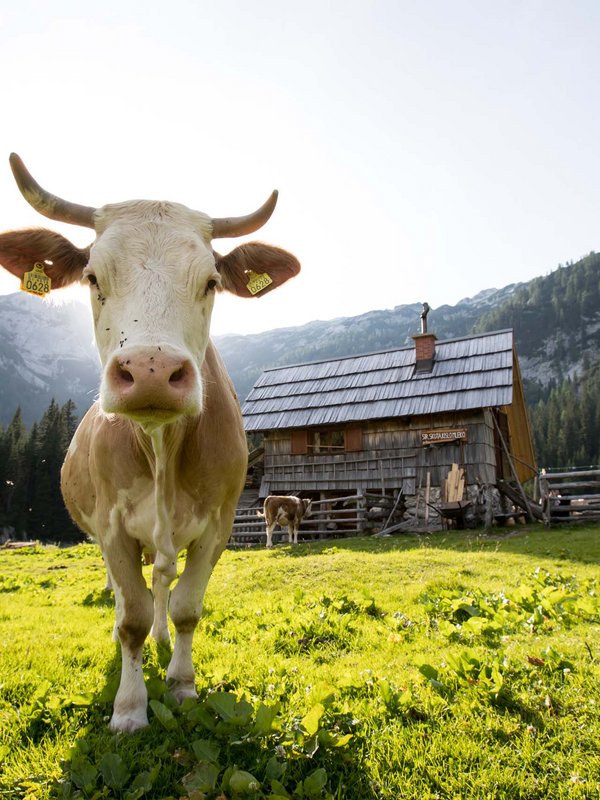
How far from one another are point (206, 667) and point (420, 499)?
1832 centimetres

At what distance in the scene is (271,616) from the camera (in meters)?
5.71

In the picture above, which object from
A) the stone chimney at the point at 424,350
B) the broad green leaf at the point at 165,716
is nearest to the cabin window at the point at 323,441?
the stone chimney at the point at 424,350

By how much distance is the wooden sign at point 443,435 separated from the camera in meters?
21.3

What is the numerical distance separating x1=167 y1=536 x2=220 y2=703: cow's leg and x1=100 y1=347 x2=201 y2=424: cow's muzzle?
1569 millimetres

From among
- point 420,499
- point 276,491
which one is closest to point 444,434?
point 420,499

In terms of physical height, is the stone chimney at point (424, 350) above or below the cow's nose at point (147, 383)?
above

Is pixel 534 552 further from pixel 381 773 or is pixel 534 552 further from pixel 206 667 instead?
pixel 381 773

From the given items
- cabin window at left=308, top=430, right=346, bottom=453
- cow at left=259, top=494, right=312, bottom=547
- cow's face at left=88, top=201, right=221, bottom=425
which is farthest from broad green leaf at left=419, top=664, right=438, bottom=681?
cabin window at left=308, top=430, right=346, bottom=453

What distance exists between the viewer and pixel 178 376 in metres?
2.67

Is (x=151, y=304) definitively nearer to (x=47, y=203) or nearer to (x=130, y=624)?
(x=47, y=203)

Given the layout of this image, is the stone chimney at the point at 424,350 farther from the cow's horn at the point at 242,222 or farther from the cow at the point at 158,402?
the cow's horn at the point at 242,222

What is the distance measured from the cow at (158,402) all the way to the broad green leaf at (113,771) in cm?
57

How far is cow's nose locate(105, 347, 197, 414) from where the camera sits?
2523 mm

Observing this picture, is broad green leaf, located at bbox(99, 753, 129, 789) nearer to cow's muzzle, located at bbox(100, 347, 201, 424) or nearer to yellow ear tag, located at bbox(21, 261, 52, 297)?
cow's muzzle, located at bbox(100, 347, 201, 424)
